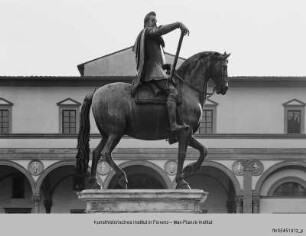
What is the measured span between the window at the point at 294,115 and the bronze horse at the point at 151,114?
2589cm

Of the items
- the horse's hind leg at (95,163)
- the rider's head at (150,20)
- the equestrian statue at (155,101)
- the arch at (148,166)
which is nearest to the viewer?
the equestrian statue at (155,101)

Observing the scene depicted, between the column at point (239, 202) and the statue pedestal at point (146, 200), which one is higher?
the column at point (239, 202)

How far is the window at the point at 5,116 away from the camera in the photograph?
121 feet

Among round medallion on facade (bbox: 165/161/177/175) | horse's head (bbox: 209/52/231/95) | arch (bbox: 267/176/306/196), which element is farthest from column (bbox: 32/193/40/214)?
horse's head (bbox: 209/52/231/95)

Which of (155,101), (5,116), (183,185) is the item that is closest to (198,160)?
(183,185)

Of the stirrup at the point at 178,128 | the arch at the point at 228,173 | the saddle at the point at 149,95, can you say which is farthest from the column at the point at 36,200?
the stirrup at the point at 178,128

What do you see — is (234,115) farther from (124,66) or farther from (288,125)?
(124,66)

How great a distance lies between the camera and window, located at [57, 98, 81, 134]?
122 ft

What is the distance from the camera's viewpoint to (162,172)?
35062 mm

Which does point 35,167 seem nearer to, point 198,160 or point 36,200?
point 36,200

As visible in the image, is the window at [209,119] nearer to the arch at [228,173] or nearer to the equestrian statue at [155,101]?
the arch at [228,173]
